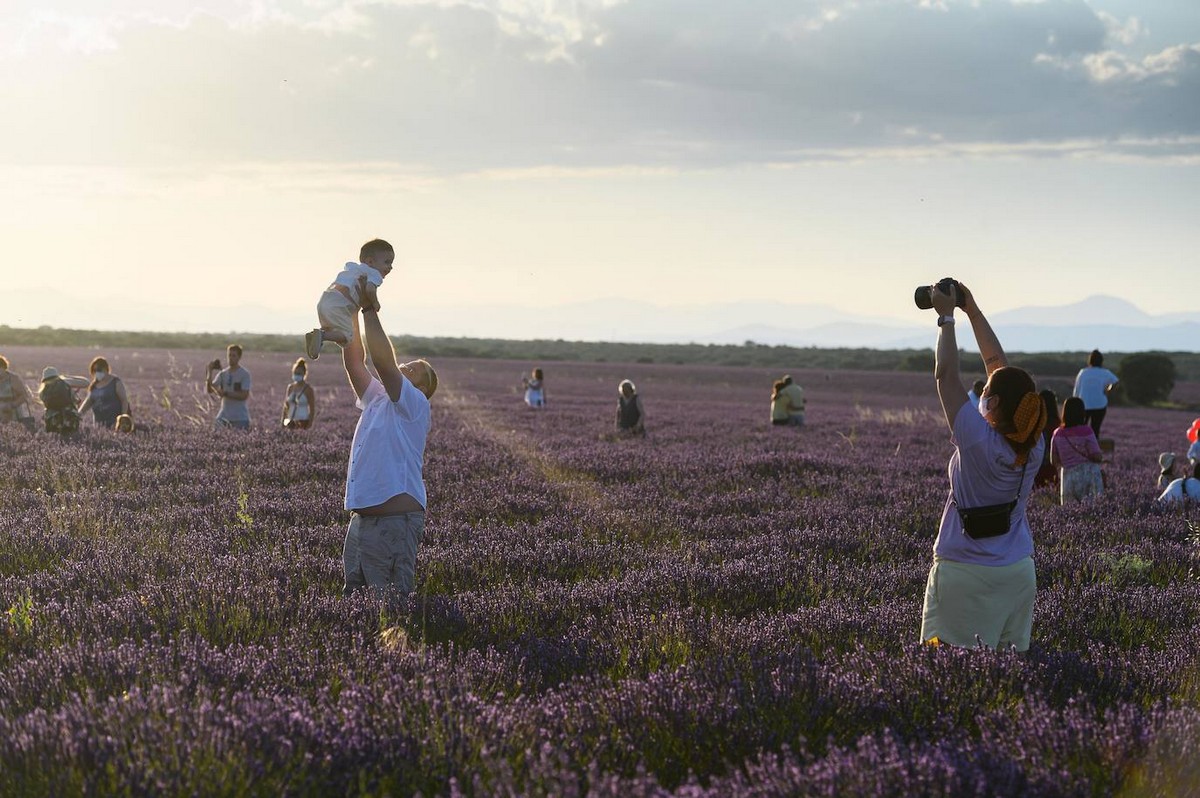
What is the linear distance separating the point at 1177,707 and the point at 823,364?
91226 millimetres

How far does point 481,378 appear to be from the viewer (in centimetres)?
4609

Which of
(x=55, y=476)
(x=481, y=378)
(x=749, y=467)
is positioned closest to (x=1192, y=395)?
(x=481, y=378)

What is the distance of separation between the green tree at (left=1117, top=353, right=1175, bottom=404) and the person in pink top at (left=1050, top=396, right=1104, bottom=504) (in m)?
42.8

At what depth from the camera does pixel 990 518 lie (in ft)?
13.2

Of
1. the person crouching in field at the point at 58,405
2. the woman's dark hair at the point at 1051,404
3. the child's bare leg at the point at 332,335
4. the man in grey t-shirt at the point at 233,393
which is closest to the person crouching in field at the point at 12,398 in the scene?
the person crouching in field at the point at 58,405

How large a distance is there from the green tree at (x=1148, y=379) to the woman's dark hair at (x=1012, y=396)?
49580mm

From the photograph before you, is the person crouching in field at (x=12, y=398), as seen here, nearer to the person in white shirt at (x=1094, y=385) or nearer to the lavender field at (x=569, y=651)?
the lavender field at (x=569, y=651)

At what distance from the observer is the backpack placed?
12.7 meters

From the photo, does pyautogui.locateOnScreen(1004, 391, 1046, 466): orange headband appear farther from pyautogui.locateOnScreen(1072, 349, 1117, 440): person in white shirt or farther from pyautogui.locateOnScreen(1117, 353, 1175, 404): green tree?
pyautogui.locateOnScreen(1117, 353, 1175, 404): green tree

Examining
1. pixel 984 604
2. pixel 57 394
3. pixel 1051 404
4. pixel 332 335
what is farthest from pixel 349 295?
pixel 57 394

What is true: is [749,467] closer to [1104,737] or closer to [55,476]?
[55,476]

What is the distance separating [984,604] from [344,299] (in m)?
2.92

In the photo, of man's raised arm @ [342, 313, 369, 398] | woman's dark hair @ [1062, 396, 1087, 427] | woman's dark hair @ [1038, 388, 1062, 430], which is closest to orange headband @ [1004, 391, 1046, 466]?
man's raised arm @ [342, 313, 369, 398]

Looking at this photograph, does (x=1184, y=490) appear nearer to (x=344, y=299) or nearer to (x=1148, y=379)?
(x=344, y=299)
